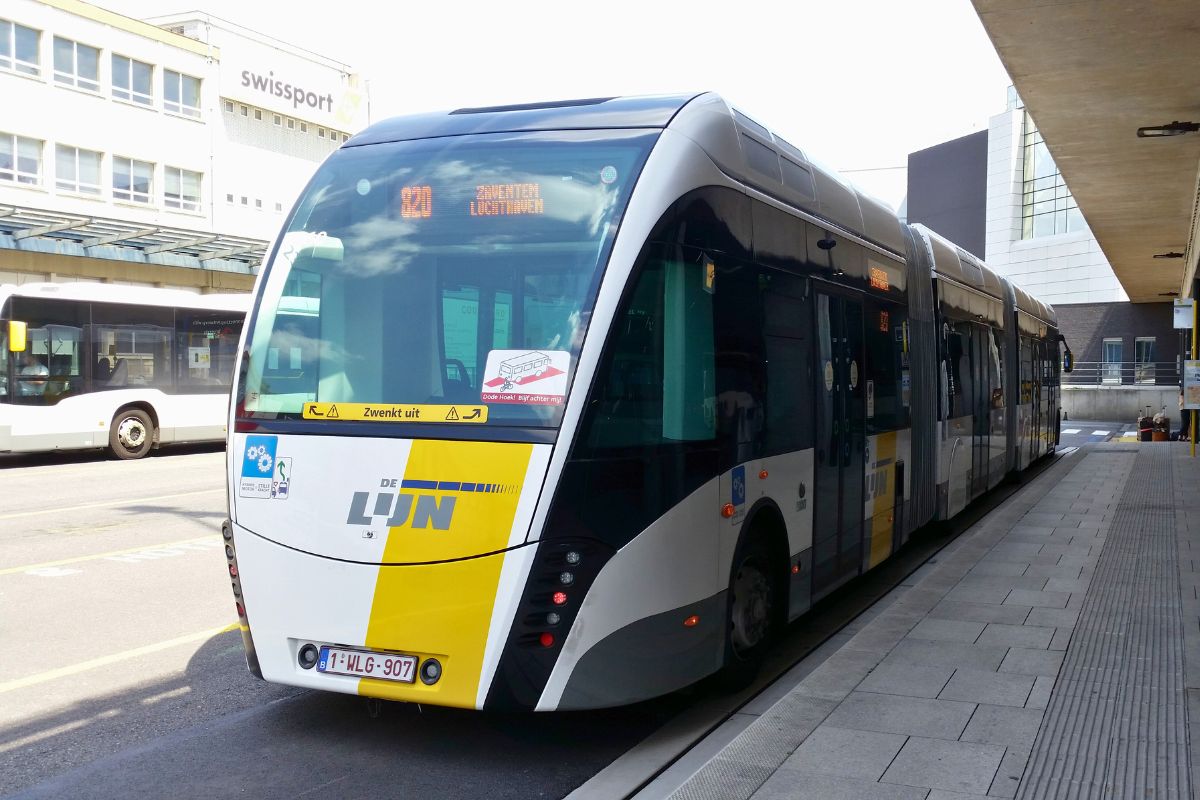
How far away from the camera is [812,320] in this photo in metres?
7.16

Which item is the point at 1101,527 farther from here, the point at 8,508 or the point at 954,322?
the point at 8,508

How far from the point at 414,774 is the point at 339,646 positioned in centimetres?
64

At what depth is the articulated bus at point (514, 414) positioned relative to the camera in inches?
194

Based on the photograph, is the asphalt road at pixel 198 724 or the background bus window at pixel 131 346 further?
the background bus window at pixel 131 346

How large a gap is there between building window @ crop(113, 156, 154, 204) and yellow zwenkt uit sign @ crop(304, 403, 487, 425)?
134ft

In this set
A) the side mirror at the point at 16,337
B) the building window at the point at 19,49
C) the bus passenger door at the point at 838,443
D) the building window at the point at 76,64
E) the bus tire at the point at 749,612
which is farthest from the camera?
the building window at the point at 76,64

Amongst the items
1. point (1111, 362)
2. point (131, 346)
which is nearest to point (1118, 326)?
point (1111, 362)

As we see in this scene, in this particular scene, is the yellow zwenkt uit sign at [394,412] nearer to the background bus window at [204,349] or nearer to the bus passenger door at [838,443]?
the bus passenger door at [838,443]

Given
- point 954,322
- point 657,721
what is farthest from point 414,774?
point 954,322

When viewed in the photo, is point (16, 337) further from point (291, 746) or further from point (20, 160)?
point (20, 160)

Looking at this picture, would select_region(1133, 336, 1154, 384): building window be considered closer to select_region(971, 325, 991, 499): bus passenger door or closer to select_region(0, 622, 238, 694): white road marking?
select_region(971, 325, 991, 499): bus passenger door

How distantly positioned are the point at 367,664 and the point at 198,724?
44.5 inches

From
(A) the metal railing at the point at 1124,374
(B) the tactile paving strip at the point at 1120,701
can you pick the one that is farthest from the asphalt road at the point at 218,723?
(A) the metal railing at the point at 1124,374

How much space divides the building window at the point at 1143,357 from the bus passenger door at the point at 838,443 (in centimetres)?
5530
